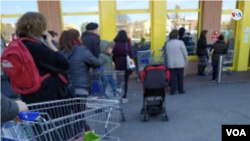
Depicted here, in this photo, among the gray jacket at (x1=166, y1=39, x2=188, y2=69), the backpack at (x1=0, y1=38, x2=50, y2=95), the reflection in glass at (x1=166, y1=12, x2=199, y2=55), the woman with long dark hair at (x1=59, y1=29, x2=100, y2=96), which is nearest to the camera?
the backpack at (x1=0, y1=38, x2=50, y2=95)

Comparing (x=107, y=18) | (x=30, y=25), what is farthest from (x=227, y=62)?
(x=30, y=25)

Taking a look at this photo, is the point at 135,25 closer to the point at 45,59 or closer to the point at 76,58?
the point at 76,58

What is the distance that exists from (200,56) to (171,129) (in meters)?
4.68

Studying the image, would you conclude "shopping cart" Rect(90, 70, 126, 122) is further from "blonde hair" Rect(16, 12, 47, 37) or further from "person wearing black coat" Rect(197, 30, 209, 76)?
"person wearing black coat" Rect(197, 30, 209, 76)

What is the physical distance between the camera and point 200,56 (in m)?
7.95

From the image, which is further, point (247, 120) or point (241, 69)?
point (241, 69)

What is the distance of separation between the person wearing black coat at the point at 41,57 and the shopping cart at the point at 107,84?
4.67ft

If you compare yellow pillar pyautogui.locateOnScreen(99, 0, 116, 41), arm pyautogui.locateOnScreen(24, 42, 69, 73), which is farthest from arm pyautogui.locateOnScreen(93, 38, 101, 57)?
yellow pillar pyautogui.locateOnScreen(99, 0, 116, 41)

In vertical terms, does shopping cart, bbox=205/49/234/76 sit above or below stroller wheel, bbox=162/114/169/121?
above

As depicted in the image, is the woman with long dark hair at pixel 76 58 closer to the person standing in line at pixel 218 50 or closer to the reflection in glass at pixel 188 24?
the person standing in line at pixel 218 50

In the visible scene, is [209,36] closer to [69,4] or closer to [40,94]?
[69,4]

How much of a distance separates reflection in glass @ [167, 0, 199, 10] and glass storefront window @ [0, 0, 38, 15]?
484 centimetres

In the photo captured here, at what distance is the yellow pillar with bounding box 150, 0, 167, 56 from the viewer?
7512 mm

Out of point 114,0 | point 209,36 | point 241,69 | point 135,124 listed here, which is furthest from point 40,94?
point 241,69
